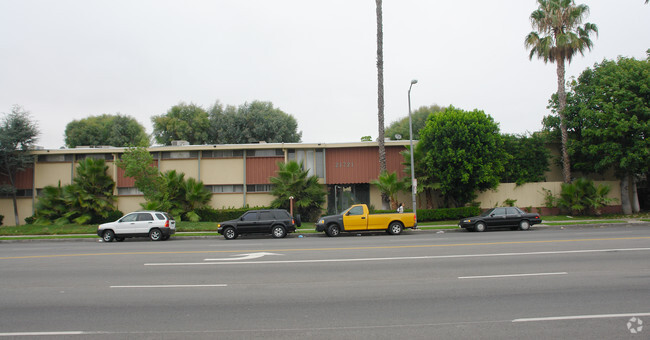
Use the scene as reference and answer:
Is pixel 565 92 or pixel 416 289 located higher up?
pixel 565 92

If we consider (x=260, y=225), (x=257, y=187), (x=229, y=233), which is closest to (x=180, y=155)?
(x=257, y=187)

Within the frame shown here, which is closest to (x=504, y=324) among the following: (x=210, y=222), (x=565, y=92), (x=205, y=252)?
(x=205, y=252)

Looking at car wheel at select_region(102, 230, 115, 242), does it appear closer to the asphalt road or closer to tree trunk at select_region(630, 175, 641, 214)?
the asphalt road

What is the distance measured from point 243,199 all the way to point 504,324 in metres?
25.1

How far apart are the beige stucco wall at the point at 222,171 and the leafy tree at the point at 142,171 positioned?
3979mm

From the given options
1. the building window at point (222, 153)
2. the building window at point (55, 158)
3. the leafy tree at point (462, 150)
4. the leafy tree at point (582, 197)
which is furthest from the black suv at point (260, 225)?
the leafy tree at point (582, 197)

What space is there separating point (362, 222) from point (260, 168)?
1214 centimetres

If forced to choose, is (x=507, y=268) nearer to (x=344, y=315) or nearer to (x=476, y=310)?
(x=476, y=310)

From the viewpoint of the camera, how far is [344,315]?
251 inches

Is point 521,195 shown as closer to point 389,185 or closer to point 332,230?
point 389,185

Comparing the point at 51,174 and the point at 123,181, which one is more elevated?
the point at 51,174

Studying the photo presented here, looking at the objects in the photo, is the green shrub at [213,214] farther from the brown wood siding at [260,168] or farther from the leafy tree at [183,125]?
the leafy tree at [183,125]

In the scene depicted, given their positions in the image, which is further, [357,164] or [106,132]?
[106,132]

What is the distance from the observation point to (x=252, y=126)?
52312mm
